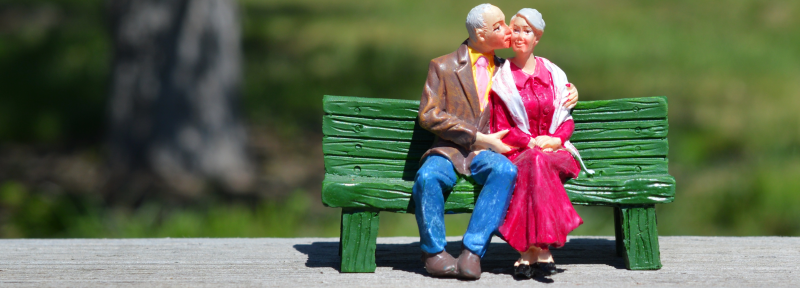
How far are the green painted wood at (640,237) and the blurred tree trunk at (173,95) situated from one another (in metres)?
4.14

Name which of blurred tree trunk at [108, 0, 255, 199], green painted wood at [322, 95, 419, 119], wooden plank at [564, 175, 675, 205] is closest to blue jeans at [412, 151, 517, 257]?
wooden plank at [564, 175, 675, 205]

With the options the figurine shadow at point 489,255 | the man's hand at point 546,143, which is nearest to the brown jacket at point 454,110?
the man's hand at point 546,143

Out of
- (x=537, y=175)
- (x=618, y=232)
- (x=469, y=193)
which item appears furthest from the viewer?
(x=618, y=232)

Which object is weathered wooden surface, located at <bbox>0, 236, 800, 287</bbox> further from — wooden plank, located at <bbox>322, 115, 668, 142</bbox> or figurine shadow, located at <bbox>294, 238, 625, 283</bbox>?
wooden plank, located at <bbox>322, 115, 668, 142</bbox>

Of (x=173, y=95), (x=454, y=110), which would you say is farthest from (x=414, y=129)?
(x=173, y=95)

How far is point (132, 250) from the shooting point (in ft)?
12.8

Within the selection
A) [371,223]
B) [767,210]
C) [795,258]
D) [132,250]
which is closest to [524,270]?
[371,223]

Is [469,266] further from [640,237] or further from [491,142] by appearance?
[640,237]

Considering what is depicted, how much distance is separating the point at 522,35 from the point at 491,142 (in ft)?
1.62

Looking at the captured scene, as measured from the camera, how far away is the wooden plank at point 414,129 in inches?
138

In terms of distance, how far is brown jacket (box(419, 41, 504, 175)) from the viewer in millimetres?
3248

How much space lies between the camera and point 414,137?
3.58 metres

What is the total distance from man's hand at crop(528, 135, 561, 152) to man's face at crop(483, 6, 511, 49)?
17.6 inches

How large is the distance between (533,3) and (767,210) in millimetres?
6796
